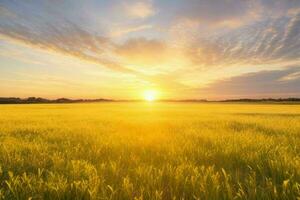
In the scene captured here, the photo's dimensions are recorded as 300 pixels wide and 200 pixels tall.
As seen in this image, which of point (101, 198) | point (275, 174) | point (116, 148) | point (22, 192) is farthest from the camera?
point (116, 148)

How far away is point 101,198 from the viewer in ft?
7.74

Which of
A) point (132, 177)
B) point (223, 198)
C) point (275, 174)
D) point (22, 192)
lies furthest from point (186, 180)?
point (22, 192)

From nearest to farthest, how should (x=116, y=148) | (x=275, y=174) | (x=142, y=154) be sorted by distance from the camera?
1. (x=275, y=174)
2. (x=142, y=154)
3. (x=116, y=148)

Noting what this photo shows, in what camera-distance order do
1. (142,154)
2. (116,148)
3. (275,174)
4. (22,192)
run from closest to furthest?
(22,192) < (275,174) < (142,154) < (116,148)

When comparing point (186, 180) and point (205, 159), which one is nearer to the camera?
point (186, 180)

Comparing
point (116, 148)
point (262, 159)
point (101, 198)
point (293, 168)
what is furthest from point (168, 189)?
point (116, 148)

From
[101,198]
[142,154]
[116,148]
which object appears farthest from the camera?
[116,148]

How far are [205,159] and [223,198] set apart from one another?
1695mm

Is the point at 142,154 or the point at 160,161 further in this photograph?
the point at 142,154

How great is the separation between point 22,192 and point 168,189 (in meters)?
1.68

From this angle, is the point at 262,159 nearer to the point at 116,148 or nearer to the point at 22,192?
the point at 116,148

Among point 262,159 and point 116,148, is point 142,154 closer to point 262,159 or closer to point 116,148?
point 116,148

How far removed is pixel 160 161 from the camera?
4.11 metres

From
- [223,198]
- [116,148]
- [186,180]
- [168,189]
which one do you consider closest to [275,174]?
[223,198]
